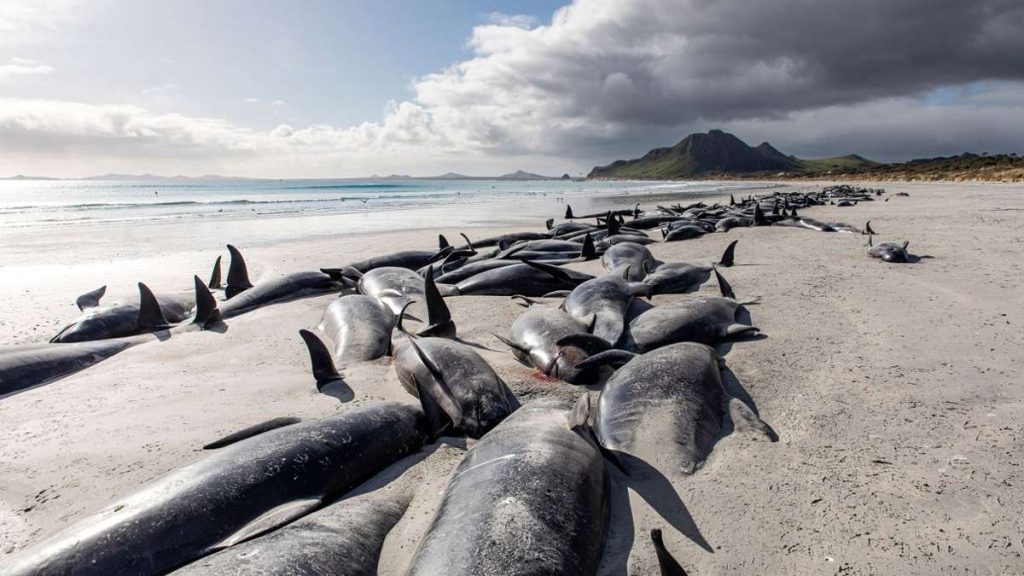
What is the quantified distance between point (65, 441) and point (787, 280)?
791cm

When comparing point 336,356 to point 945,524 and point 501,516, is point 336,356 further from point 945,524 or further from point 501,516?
point 945,524

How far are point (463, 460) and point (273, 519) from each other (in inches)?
37.7

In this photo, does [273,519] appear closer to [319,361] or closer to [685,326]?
[319,361]

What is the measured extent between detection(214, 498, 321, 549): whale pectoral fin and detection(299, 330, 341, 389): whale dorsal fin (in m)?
1.76

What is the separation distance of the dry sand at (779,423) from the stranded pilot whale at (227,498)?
0.41 meters

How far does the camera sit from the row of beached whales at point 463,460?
2146 mm

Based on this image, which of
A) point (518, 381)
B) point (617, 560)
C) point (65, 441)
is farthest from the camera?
point (518, 381)

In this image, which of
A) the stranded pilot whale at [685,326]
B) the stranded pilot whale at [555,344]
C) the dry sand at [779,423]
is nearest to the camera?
the dry sand at [779,423]

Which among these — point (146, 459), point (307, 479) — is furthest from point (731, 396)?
point (146, 459)

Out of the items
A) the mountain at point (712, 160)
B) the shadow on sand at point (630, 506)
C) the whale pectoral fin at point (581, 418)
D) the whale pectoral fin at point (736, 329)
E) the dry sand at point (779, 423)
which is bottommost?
the shadow on sand at point (630, 506)

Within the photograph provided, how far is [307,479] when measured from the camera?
280cm

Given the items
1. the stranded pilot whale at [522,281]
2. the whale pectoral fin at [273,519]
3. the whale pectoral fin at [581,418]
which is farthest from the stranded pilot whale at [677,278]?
the whale pectoral fin at [273,519]

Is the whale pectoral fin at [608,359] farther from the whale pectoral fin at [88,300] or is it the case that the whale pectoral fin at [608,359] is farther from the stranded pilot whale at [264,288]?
the whale pectoral fin at [88,300]

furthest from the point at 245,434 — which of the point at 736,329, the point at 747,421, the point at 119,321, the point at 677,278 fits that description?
the point at 677,278
